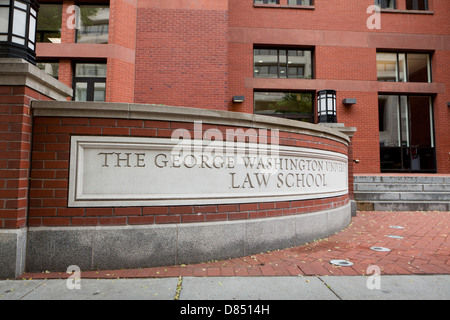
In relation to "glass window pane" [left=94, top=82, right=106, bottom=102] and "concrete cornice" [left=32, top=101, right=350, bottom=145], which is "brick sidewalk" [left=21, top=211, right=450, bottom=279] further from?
"glass window pane" [left=94, top=82, right=106, bottom=102]

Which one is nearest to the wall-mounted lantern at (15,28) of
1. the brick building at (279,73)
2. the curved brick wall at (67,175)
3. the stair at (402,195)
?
the brick building at (279,73)

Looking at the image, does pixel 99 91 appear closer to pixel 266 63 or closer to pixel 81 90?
pixel 81 90

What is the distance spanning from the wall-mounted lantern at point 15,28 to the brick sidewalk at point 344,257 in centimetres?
244

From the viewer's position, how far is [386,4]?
12484mm

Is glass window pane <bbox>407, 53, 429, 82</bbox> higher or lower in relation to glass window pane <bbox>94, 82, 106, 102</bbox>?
higher

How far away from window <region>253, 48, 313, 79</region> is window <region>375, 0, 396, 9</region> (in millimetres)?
4174

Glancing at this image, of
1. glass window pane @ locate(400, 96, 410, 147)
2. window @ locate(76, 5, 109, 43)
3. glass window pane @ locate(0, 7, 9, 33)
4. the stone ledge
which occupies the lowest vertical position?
the stone ledge

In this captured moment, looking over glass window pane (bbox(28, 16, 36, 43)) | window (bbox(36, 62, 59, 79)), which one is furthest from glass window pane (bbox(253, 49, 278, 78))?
glass window pane (bbox(28, 16, 36, 43))

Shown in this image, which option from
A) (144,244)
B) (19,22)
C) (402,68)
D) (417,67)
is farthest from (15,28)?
(417,67)

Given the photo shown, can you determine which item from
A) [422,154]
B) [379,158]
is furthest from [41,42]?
[422,154]

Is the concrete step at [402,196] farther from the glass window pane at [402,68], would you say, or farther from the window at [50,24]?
the window at [50,24]

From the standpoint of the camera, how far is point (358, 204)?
7.45 meters

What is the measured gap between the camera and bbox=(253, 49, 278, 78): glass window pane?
11750 mm
